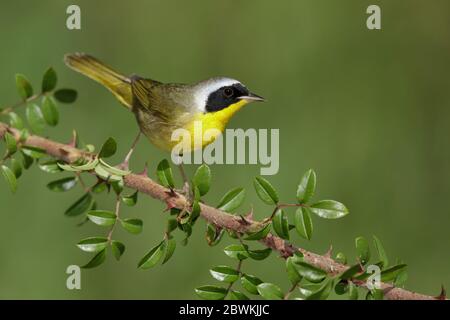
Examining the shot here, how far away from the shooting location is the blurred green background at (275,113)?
4.15 metres

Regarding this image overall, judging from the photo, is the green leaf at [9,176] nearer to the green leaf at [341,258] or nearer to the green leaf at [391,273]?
the green leaf at [341,258]

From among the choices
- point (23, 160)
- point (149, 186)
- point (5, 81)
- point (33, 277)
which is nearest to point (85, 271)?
point (33, 277)

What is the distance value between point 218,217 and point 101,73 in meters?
1.64

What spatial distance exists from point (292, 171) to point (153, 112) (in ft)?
4.52

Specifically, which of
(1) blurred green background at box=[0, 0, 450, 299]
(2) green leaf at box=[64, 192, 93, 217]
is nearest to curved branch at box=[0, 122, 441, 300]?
(2) green leaf at box=[64, 192, 93, 217]

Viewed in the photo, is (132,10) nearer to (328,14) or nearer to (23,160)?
(328,14)

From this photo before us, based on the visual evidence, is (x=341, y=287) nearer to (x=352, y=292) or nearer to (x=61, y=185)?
(x=352, y=292)

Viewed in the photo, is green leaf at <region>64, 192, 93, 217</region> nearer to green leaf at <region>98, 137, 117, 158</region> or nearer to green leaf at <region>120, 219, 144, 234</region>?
green leaf at <region>120, 219, 144, 234</region>

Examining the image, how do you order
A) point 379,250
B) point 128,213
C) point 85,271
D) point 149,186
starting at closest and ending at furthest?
point 379,250 < point 149,186 < point 85,271 < point 128,213

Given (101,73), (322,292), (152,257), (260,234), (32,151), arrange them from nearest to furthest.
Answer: (322,292)
(260,234)
(152,257)
(32,151)
(101,73)

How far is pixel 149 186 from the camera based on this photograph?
2205 mm

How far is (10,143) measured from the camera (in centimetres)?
222

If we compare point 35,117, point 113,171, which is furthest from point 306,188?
point 35,117

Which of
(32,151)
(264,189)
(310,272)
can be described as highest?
(32,151)
